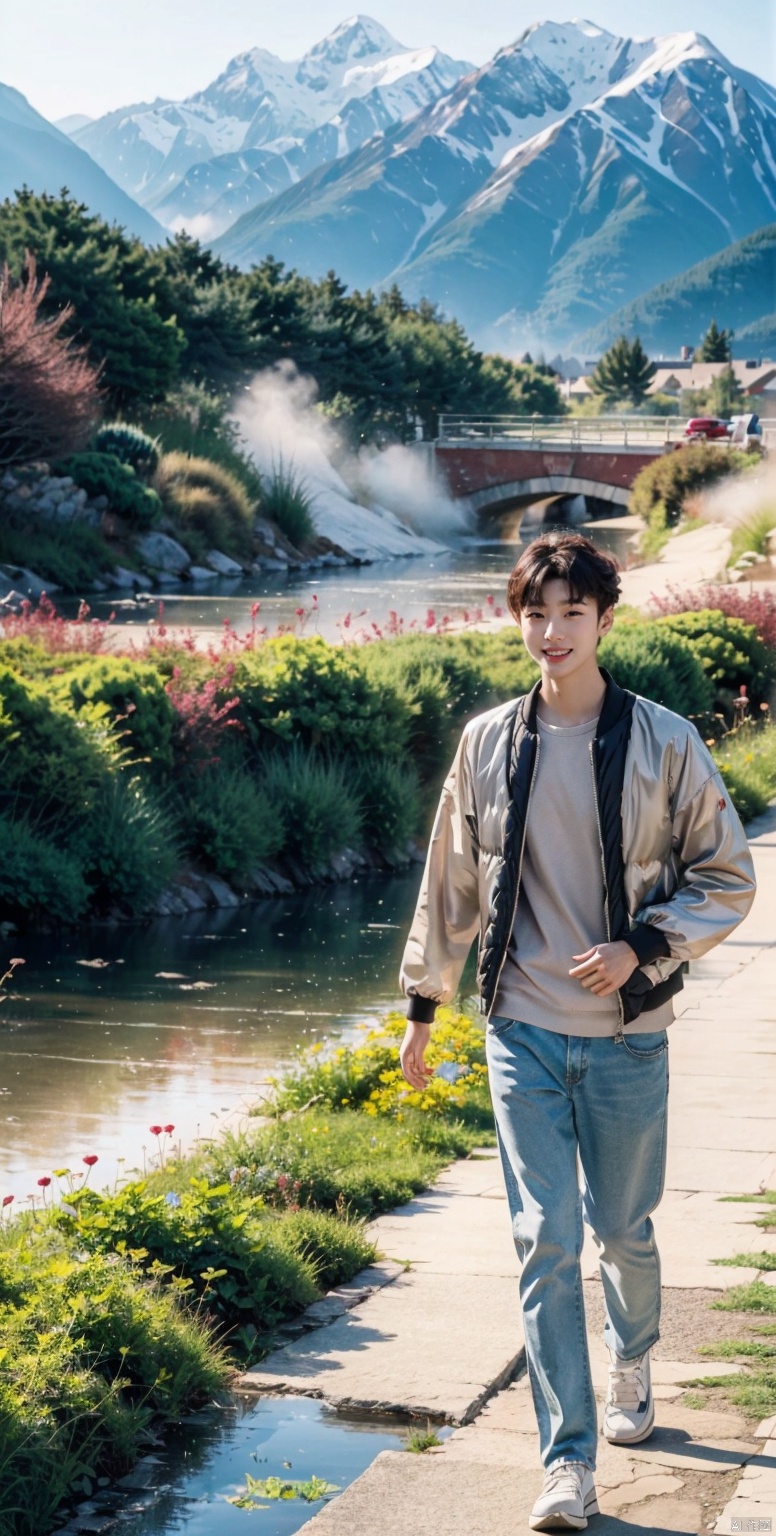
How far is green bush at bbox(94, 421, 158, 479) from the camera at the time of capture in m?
42.3

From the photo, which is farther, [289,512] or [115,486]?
[289,512]

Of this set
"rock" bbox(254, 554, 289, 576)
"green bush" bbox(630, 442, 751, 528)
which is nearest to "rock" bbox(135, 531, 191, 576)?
"rock" bbox(254, 554, 289, 576)

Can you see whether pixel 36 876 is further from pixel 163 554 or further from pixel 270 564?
pixel 270 564

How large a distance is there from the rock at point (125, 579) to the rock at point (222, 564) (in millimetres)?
3582

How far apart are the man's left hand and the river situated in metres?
3.70

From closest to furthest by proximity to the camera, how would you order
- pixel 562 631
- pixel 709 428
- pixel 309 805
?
pixel 562 631
pixel 309 805
pixel 709 428

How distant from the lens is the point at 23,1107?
8305mm

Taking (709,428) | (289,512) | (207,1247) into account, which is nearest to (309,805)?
(207,1247)

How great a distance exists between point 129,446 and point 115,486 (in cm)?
336

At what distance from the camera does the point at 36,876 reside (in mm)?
12516

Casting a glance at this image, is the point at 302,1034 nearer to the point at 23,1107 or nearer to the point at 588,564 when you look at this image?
the point at 23,1107

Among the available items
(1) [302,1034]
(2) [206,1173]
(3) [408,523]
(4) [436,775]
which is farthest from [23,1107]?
(3) [408,523]

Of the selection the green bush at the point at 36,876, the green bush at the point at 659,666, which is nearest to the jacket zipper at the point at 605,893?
the green bush at the point at 36,876

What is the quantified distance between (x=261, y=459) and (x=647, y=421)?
35.1 meters
